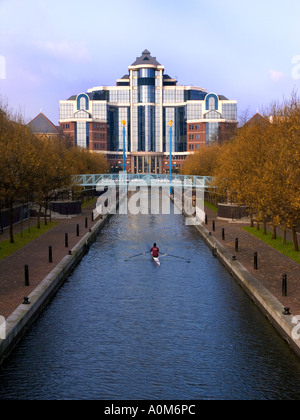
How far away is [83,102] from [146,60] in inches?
1030

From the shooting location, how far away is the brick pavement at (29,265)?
72.1 ft

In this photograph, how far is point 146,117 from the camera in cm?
17625

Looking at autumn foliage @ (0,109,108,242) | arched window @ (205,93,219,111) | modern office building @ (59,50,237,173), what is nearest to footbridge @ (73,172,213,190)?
autumn foliage @ (0,109,108,242)

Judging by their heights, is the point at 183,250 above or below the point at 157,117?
below

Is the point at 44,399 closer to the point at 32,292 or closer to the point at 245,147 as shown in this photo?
the point at 32,292

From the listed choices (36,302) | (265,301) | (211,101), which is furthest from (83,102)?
(265,301)

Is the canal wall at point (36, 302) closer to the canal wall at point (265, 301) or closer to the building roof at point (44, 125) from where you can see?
the canal wall at point (265, 301)

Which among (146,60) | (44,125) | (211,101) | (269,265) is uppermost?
(146,60)

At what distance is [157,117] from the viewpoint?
7003 inches

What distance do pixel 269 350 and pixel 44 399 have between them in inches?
304

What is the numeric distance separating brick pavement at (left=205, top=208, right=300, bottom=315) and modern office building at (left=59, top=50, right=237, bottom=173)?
12705 centimetres

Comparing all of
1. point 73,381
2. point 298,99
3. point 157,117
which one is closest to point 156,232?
point 298,99
